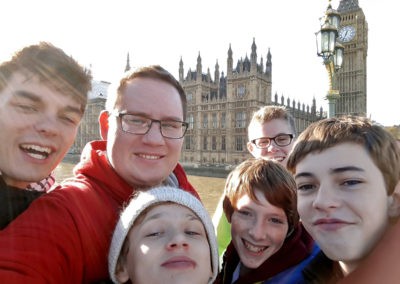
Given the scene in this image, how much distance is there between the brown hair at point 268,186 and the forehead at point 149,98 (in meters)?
0.54

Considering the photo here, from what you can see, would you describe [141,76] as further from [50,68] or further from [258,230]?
[258,230]

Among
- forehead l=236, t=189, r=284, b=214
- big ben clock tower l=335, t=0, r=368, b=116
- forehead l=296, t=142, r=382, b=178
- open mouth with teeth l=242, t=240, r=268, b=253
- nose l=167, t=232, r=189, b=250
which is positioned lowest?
open mouth with teeth l=242, t=240, r=268, b=253

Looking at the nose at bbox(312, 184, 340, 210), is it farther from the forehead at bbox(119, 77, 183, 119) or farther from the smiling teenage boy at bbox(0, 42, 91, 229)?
the smiling teenage boy at bbox(0, 42, 91, 229)

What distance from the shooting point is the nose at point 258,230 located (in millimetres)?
1595

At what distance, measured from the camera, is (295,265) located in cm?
155

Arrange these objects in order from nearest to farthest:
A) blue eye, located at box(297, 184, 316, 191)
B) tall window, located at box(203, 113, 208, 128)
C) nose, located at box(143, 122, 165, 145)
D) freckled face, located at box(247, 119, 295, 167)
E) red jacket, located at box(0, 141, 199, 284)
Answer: red jacket, located at box(0, 141, 199, 284) < blue eye, located at box(297, 184, 316, 191) < nose, located at box(143, 122, 165, 145) < freckled face, located at box(247, 119, 295, 167) < tall window, located at box(203, 113, 208, 128)

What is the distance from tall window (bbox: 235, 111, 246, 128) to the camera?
30445 millimetres

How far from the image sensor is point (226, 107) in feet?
104

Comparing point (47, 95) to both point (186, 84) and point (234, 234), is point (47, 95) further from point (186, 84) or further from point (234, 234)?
point (186, 84)

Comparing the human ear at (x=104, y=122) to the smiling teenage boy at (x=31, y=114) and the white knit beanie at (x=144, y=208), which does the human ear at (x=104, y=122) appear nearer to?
the smiling teenage boy at (x=31, y=114)

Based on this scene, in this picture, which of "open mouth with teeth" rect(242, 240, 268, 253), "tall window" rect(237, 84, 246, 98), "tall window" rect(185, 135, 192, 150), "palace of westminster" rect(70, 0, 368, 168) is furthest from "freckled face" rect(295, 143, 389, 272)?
"tall window" rect(185, 135, 192, 150)

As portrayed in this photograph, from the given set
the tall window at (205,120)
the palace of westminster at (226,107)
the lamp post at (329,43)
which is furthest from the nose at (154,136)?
the tall window at (205,120)

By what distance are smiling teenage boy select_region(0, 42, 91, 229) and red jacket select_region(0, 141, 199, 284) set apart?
0.35 feet

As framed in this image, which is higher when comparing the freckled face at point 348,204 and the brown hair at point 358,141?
the brown hair at point 358,141
